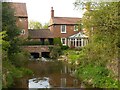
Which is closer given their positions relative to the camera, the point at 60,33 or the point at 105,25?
the point at 105,25

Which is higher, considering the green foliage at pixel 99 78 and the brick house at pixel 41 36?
the brick house at pixel 41 36

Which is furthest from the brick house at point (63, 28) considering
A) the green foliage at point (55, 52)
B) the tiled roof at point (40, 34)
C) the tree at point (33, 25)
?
the tree at point (33, 25)

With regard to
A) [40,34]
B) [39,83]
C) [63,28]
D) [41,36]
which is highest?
[63,28]

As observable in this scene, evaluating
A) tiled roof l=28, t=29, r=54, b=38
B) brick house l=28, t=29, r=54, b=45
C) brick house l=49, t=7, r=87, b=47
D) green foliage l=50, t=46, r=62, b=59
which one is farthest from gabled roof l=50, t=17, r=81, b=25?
green foliage l=50, t=46, r=62, b=59

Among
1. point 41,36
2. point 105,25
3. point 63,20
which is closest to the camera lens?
point 105,25

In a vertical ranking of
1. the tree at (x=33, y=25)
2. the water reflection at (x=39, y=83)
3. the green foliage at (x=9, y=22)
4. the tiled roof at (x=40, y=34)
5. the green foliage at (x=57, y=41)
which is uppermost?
the tree at (x=33, y=25)

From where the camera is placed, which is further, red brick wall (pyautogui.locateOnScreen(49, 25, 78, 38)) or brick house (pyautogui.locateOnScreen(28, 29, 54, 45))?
red brick wall (pyautogui.locateOnScreen(49, 25, 78, 38))

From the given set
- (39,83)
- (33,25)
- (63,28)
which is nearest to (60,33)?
(63,28)

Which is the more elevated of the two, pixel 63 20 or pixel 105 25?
pixel 63 20

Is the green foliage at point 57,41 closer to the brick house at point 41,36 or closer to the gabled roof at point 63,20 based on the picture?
the brick house at point 41,36

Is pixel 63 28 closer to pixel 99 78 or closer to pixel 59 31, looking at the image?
pixel 59 31

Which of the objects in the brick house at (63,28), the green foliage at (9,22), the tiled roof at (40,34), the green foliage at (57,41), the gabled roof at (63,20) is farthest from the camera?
the gabled roof at (63,20)

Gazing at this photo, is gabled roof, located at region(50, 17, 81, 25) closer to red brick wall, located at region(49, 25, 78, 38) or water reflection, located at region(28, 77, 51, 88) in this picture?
red brick wall, located at region(49, 25, 78, 38)

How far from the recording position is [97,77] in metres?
11.4
